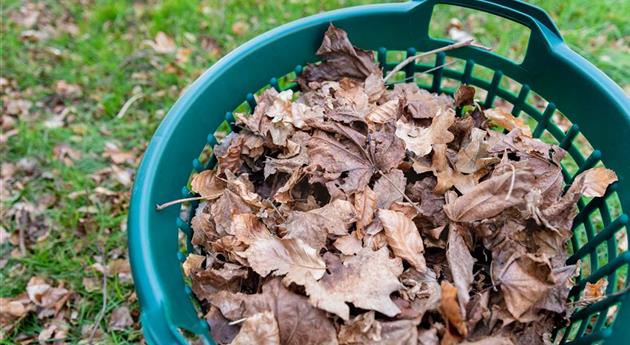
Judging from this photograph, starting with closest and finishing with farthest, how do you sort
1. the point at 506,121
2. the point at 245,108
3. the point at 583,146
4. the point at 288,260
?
the point at 288,260, the point at 506,121, the point at 245,108, the point at 583,146

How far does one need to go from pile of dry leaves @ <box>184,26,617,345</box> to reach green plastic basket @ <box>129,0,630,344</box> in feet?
0.18

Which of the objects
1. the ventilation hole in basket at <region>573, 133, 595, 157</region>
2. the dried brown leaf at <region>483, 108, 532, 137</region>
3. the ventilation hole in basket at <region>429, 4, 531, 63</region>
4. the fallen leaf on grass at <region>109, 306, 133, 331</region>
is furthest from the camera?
the ventilation hole in basket at <region>429, 4, 531, 63</region>

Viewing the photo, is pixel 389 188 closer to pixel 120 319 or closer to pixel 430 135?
pixel 430 135

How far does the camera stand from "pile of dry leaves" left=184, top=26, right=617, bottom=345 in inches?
42.0

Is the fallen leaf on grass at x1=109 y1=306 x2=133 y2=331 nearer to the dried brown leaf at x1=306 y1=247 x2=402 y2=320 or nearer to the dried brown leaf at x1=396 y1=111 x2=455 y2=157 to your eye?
the dried brown leaf at x1=306 y1=247 x2=402 y2=320

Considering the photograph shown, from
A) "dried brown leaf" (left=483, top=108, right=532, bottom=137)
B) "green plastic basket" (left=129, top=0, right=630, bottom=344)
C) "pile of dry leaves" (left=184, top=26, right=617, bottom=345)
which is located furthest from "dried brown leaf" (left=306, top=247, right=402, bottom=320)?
"dried brown leaf" (left=483, top=108, right=532, bottom=137)

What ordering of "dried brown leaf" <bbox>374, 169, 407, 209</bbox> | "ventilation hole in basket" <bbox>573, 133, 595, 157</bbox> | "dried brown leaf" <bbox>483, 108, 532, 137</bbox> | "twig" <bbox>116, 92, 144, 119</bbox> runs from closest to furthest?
"dried brown leaf" <bbox>374, 169, 407, 209</bbox>, "dried brown leaf" <bbox>483, 108, 532, 137</bbox>, "ventilation hole in basket" <bbox>573, 133, 595, 157</bbox>, "twig" <bbox>116, 92, 144, 119</bbox>

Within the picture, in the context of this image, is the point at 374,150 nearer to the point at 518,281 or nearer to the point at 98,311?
the point at 518,281

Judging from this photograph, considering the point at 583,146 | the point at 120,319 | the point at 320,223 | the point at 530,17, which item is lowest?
the point at 120,319

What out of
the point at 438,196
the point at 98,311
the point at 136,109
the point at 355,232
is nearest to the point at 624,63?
the point at 438,196


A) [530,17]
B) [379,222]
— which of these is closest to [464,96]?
[530,17]

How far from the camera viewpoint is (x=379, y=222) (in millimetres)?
1209

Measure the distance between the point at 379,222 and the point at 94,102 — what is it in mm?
1615

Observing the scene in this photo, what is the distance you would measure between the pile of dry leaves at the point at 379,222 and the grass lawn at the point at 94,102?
0.73 m
